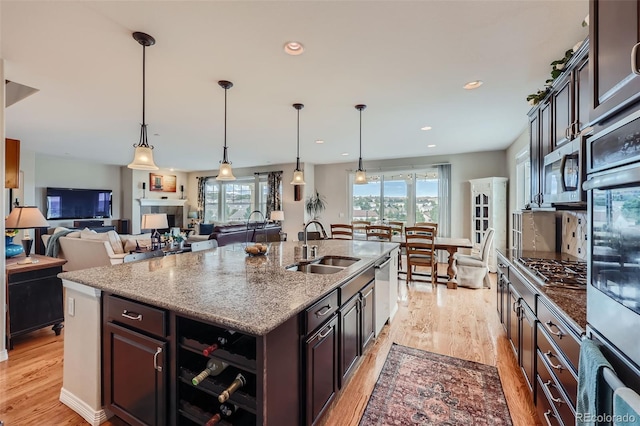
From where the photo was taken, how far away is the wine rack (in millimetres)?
1241

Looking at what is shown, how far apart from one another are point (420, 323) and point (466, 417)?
146 centimetres

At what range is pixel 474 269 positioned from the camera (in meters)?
4.61

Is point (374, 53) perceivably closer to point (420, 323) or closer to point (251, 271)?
point (251, 271)

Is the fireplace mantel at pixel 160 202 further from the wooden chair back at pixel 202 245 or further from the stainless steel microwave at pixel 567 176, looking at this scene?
the stainless steel microwave at pixel 567 176

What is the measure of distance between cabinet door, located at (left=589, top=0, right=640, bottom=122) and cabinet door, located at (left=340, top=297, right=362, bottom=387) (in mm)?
1593

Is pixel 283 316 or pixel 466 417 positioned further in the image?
pixel 466 417

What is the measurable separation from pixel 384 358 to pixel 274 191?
6.38 m

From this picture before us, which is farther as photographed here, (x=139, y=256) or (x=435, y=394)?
(x=139, y=256)

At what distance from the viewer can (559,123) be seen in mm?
1982

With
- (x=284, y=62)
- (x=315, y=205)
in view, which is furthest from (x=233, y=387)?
(x=315, y=205)

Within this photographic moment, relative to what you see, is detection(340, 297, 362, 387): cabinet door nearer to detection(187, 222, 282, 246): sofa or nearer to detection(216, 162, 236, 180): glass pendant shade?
detection(216, 162, 236, 180): glass pendant shade

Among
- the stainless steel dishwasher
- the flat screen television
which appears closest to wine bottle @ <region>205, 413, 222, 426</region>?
the stainless steel dishwasher

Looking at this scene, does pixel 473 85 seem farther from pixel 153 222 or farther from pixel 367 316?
pixel 153 222

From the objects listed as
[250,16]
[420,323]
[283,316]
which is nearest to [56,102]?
[250,16]
